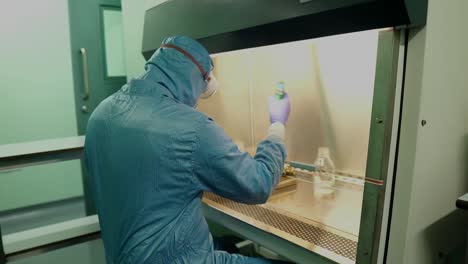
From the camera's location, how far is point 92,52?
2715 mm

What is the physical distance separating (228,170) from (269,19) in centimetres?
42

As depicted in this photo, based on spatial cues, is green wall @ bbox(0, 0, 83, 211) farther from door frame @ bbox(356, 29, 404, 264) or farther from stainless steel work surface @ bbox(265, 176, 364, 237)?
door frame @ bbox(356, 29, 404, 264)

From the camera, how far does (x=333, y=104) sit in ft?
4.91

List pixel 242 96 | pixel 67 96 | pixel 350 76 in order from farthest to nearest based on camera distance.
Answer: pixel 67 96 < pixel 242 96 < pixel 350 76

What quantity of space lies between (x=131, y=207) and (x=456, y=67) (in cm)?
97

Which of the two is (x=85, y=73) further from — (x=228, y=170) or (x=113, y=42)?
(x=228, y=170)

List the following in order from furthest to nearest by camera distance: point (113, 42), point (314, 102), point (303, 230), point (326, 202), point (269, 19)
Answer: point (113, 42)
point (314, 102)
point (326, 202)
point (303, 230)
point (269, 19)

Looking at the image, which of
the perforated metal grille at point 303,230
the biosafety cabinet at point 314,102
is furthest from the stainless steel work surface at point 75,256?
the perforated metal grille at point 303,230

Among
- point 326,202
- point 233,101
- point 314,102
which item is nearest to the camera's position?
point 326,202

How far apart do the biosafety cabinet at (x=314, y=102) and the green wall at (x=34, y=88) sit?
6.36 feet

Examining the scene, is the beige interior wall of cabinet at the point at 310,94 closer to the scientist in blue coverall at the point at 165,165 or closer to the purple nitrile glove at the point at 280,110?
the purple nitrile glove at the point at 280,110

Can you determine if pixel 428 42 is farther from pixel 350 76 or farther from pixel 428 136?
pixel 350 76

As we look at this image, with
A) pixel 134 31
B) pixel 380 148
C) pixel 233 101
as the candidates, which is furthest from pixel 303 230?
pixel 134 31

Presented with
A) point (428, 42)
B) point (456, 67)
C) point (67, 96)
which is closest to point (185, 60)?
point (428, 42)
